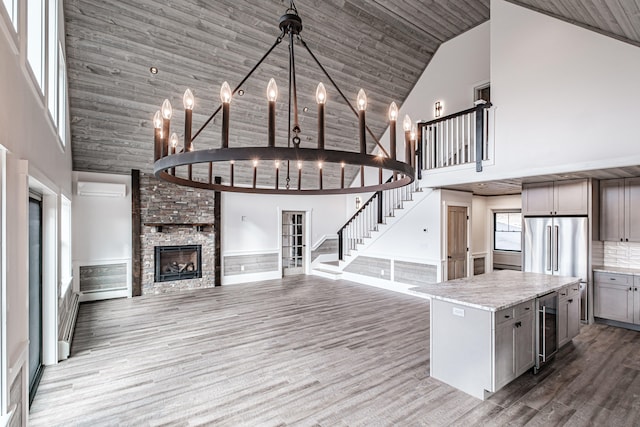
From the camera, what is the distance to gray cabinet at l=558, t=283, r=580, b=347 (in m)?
3.82

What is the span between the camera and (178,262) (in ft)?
24.8

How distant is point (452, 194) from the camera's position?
6.79m

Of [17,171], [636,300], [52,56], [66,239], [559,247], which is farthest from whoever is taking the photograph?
[66,239]

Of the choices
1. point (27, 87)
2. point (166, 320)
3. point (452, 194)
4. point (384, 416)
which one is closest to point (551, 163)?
point (452, 194)

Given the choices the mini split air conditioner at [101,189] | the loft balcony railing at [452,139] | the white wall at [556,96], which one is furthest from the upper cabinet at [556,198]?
the mini split air conditioner at [101,189]

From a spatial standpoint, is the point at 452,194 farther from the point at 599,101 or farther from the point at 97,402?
the point at 97,402

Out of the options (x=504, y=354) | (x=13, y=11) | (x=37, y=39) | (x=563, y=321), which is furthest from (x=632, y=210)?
(x=37, y=39)

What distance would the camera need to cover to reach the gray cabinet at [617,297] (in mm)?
4688

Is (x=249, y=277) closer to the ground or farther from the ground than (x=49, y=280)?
closer to the ground

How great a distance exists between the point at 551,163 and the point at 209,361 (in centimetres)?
543

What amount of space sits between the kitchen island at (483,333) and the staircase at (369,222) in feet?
12.4

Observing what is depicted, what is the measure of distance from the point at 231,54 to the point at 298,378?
516 centimetres

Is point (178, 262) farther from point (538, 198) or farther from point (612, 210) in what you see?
point (612, 210)

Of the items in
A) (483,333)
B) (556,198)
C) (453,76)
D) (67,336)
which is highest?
(453,76)
